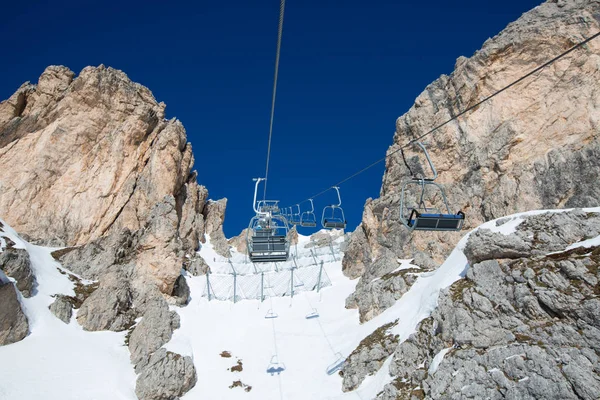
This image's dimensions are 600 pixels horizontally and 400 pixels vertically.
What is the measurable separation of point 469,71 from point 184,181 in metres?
40.9

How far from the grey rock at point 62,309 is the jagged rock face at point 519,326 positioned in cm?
2251

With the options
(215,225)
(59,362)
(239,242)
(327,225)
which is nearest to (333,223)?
(327,225)

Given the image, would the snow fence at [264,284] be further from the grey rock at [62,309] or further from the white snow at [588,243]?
the white snow at [588,243]

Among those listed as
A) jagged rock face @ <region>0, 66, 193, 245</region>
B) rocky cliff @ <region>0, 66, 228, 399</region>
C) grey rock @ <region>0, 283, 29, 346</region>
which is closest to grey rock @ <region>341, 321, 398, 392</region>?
rocky cliff @ <region>0, 66, 228, 399</region>

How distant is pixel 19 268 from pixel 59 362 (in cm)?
885

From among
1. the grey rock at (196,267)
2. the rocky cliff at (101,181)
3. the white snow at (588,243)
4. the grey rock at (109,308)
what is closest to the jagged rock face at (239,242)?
the rocky cliff at (101,181)

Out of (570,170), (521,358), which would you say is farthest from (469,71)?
(521,358)

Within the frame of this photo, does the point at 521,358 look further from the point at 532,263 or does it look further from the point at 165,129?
the point at 165,129

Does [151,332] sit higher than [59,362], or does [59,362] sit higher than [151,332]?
[151,332]

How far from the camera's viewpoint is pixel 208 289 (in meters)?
36.6

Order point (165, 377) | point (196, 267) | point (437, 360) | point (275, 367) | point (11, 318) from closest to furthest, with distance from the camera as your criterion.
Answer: point (437, 360), point (11, 318), point (165, 377), point (275, 367), point (196, 267)

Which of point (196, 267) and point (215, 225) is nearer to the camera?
point (196, 267)

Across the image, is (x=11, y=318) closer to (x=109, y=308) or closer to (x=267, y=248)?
(x=109, y=308)

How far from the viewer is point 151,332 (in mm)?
25609
